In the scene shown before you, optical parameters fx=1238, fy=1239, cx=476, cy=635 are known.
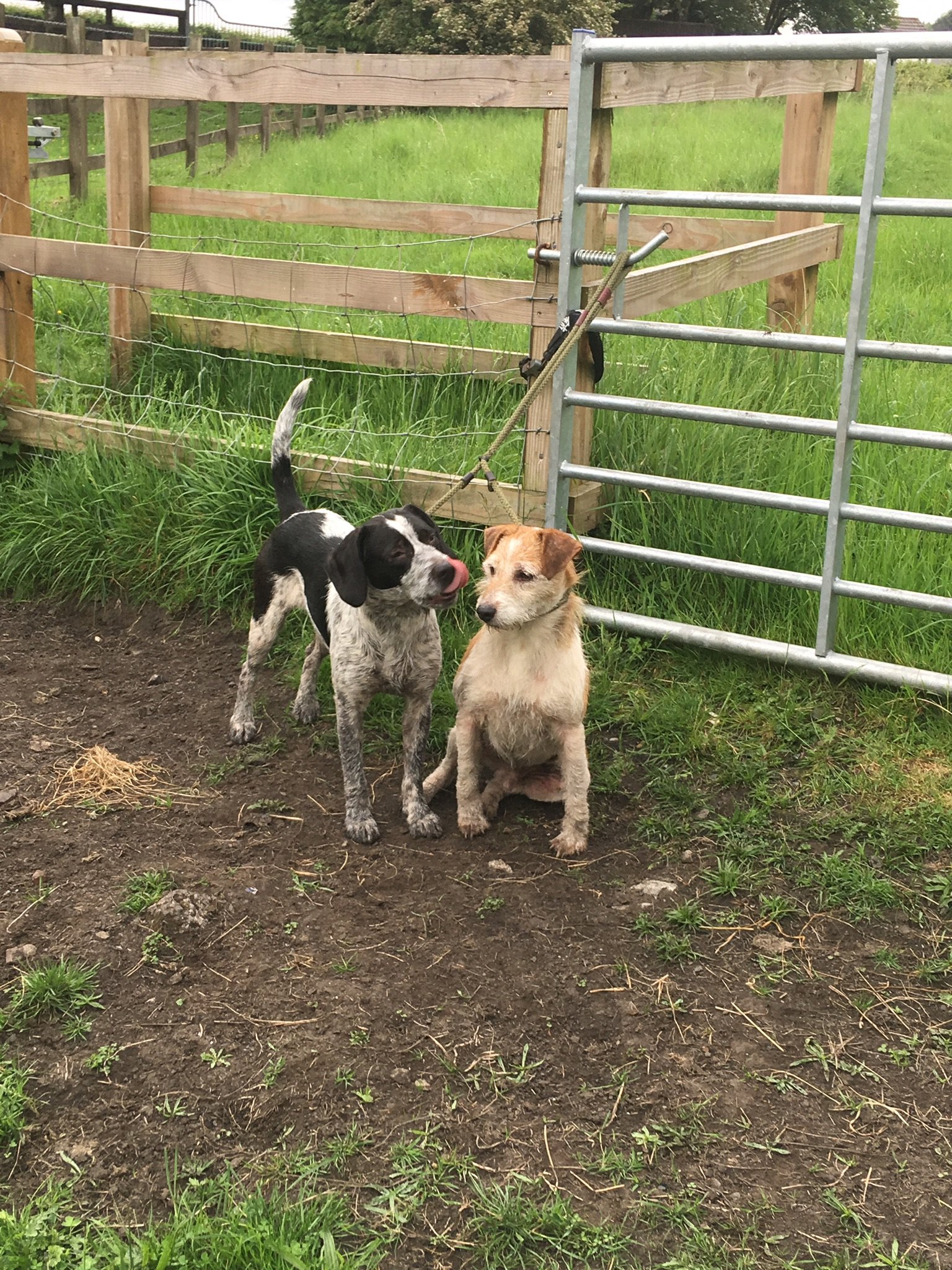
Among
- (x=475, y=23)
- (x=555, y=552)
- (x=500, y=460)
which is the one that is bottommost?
(x=500, y=460)

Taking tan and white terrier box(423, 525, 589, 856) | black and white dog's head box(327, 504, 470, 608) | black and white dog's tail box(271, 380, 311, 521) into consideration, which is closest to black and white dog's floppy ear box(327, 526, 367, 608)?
black and white dog's head box(327, 504, 470, 608)

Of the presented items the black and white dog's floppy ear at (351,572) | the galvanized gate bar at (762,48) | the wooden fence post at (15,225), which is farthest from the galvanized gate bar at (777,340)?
the wooden fence post at (15,225)

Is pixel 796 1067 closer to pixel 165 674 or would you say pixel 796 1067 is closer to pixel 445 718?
pixel 445 718

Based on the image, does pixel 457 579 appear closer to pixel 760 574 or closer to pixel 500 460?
pixel 760 574

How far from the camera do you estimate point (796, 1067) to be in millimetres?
3096

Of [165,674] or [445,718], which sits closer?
[445,718]

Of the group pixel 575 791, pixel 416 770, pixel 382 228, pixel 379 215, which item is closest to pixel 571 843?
pixel 575 791

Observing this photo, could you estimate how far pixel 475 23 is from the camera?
1056 inches

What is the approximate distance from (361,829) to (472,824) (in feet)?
1.20

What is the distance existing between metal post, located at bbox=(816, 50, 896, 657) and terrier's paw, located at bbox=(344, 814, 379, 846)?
5.78 feet

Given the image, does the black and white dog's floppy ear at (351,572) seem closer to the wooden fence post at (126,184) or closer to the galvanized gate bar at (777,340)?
the galvanized gate bar at (777,340)

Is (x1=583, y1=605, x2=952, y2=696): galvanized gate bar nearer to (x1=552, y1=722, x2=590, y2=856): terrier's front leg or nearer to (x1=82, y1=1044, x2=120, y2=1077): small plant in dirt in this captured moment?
(x1=552, y1=722, x2=590, y2=856): terrier's front leg

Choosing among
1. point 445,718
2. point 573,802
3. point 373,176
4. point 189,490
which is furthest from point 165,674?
point 373,176

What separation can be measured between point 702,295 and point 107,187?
3542 mm
